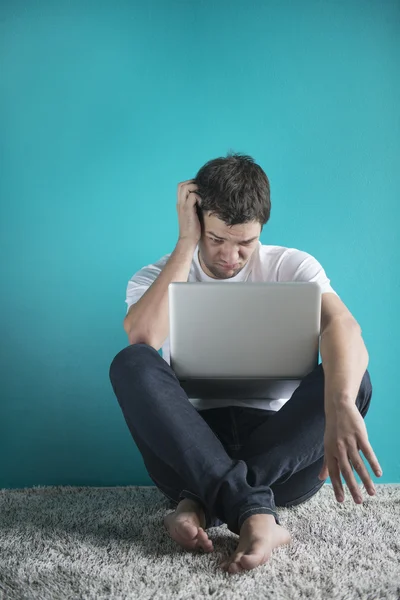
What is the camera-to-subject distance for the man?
55.8 inches

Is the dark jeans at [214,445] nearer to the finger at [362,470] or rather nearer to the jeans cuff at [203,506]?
the jeans cuff at [203,506]

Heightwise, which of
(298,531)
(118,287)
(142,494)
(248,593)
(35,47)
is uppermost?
(35,47)

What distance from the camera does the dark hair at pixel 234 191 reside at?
200cm

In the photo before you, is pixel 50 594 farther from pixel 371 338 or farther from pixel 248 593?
pixel 371 338

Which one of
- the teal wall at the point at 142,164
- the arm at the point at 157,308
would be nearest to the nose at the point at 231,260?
the arm at the point at 157,308

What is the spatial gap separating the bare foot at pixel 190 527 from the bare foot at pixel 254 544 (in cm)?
7

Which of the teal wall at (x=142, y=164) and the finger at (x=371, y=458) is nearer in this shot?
the finger at (x=371, y=458)

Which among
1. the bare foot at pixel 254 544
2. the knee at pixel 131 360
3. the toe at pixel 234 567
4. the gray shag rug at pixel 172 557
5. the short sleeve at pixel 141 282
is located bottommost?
the gray shag rug at pixel 172 557

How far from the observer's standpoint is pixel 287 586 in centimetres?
132

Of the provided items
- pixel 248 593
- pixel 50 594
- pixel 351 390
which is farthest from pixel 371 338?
pixel 50 594

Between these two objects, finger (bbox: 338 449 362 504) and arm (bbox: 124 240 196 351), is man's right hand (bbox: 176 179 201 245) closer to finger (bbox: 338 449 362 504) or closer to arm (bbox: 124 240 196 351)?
arm (bbox: 124 240 196 351)

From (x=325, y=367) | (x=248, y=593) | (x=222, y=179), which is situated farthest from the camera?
(x=222, y=179)

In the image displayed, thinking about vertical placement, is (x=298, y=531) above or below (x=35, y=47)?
below

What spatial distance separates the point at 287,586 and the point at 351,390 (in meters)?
0.44
